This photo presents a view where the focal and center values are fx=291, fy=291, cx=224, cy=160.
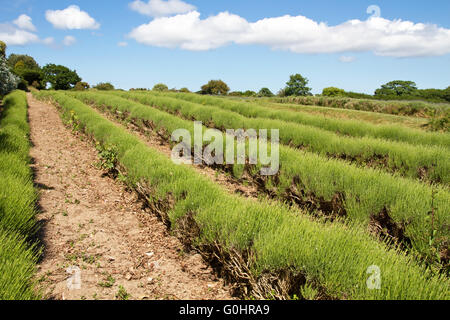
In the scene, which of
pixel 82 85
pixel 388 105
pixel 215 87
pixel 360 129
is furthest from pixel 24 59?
pixel 360 129

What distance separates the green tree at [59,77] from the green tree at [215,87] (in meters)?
22.0

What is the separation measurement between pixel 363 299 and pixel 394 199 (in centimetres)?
229

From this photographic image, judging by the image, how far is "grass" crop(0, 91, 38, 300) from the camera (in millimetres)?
1938

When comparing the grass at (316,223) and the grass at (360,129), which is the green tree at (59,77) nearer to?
the grass at (360,129)

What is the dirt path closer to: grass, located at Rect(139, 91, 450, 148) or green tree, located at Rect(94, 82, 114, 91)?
grass, located at Rect(139, 91, 450, 148)

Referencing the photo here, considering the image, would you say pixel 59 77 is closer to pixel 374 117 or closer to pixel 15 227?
pixel 374 117

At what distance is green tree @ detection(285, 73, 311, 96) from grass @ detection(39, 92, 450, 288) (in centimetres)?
4496

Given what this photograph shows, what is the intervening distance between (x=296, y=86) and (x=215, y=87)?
1495 centimetres

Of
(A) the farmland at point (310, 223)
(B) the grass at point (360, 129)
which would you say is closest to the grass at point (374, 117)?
(B) the grass at point (360, 129)

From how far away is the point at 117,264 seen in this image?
3275 mm

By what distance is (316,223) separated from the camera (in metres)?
2.67

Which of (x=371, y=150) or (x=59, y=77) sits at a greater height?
(x=59, y=77)

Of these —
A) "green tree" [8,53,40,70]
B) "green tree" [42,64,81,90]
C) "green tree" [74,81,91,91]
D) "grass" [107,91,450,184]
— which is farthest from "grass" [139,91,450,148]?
"green tree" [8,53,40,70]

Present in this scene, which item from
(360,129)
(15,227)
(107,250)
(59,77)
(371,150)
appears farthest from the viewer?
(59,77)
